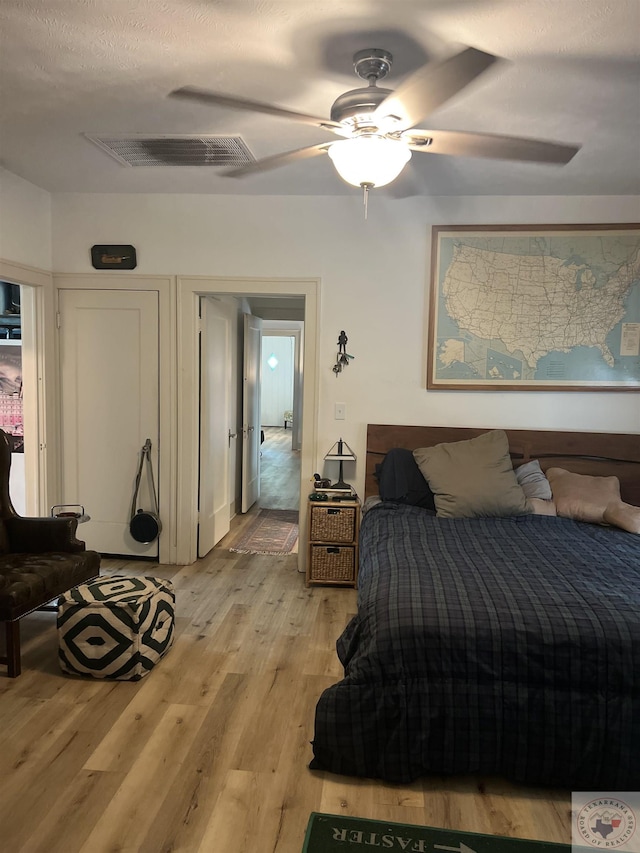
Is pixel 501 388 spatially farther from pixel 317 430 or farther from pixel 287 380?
pixel 287 380

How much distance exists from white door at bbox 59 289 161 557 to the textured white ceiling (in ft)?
3.82

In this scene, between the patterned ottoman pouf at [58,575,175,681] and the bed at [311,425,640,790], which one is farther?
the patterned ottoman pouf at [58,575,175,681]

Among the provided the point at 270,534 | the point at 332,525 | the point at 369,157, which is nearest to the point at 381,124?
the point at 369,157

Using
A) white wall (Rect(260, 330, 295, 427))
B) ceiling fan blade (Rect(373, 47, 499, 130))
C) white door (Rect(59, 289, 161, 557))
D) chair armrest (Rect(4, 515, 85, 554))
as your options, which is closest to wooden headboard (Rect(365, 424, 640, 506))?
white door (Rect(59, 289, 161, 557))

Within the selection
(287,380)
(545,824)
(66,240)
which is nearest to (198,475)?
(66,240)

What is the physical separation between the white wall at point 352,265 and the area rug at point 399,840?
8.48 feet

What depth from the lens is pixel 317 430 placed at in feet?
14.5

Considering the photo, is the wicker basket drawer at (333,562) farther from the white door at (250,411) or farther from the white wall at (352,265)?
the white door at (250,411)

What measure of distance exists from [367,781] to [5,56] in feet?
9.84

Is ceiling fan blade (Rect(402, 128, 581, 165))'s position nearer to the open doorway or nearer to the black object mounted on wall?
the black object mounted on wall

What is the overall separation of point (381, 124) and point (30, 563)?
2682 mm

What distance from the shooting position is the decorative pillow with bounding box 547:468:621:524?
12.1ft

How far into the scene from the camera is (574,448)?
4.14m

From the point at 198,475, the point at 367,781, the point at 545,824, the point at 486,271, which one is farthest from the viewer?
the point at 198,475
